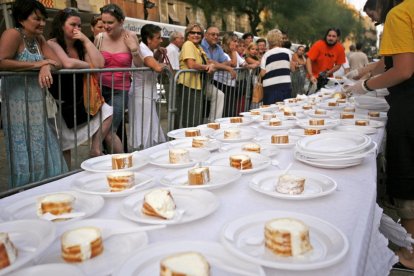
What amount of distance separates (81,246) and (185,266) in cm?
27

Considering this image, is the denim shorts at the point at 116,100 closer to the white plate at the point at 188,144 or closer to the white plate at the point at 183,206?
the white plate at the point at 188,144

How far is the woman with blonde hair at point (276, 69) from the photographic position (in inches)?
220

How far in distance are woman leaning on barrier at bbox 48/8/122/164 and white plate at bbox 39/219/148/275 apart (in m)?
2.39

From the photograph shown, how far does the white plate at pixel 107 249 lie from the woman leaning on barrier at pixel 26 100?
81.4 inches

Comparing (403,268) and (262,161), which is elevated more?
(262,161)

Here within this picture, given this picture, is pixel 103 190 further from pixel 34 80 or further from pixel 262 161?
pixel 34 80

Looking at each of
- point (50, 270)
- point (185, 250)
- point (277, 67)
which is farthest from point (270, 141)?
point (277, 67)

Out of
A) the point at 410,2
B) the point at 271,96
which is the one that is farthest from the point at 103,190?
the point at 271,96

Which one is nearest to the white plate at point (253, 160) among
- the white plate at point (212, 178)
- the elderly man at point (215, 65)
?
the white plate at point (212, 178)

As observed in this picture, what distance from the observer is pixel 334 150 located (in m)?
1.71

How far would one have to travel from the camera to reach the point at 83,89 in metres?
3.31

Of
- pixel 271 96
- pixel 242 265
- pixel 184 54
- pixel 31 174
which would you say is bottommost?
pixel 31 174

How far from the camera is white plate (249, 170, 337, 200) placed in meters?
1.24

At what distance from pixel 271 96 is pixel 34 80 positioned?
12.7 feet
